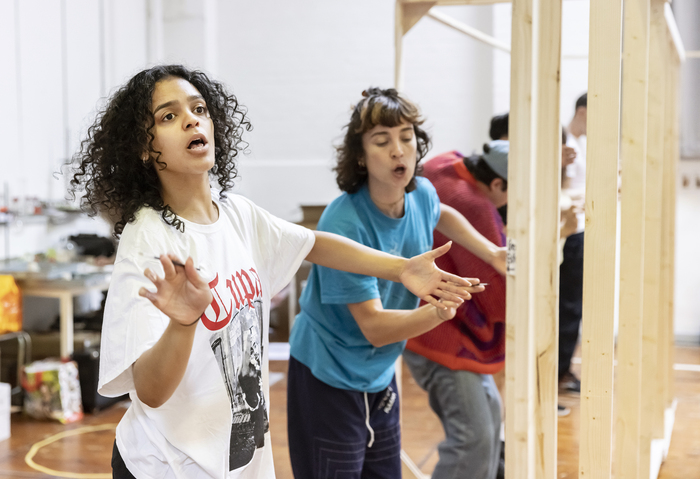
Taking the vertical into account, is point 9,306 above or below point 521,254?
below

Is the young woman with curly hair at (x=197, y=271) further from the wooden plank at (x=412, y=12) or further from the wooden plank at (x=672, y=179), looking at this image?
the wooden plank at (x=672, y=179)

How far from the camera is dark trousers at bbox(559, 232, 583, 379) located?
13.4ft

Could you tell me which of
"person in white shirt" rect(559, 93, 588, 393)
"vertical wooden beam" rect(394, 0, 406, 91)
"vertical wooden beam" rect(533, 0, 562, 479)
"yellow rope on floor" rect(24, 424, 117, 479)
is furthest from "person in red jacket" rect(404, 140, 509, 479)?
"person in white shirt" rect(559, 93, 588, 393)

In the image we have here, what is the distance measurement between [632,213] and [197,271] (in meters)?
1.14

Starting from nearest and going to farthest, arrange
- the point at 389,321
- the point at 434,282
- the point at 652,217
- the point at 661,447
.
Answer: the point at 434,282
the point at 389,321
the point at 652,217
the point at 661,447

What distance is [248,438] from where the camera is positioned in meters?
1.33

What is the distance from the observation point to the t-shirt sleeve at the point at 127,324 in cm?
112

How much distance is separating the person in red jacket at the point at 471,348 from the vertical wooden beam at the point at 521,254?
523mm

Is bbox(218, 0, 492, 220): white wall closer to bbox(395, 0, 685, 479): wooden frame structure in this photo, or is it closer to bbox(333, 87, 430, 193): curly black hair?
bbox(333, 87, 430, 193): curly black hair

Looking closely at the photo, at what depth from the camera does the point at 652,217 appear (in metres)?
2.56

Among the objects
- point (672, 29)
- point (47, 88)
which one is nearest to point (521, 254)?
point (672, 29)

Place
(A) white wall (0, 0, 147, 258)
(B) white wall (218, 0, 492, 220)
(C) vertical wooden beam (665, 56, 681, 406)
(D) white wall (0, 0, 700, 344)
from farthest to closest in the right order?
1. (B) white wall (218, 0, 492, 220)
2. (D) white wall (0, 0, 700, 344)
3. (A) white wall (0, 0, 147, 258)
4. (C) vertical wooden beam (665, 56, 681, 406)

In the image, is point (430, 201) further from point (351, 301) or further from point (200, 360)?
point (200, 360)

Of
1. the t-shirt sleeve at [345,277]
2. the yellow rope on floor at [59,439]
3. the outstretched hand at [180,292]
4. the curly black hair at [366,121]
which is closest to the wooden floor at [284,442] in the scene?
the yellow rope on floor at [59,439]
